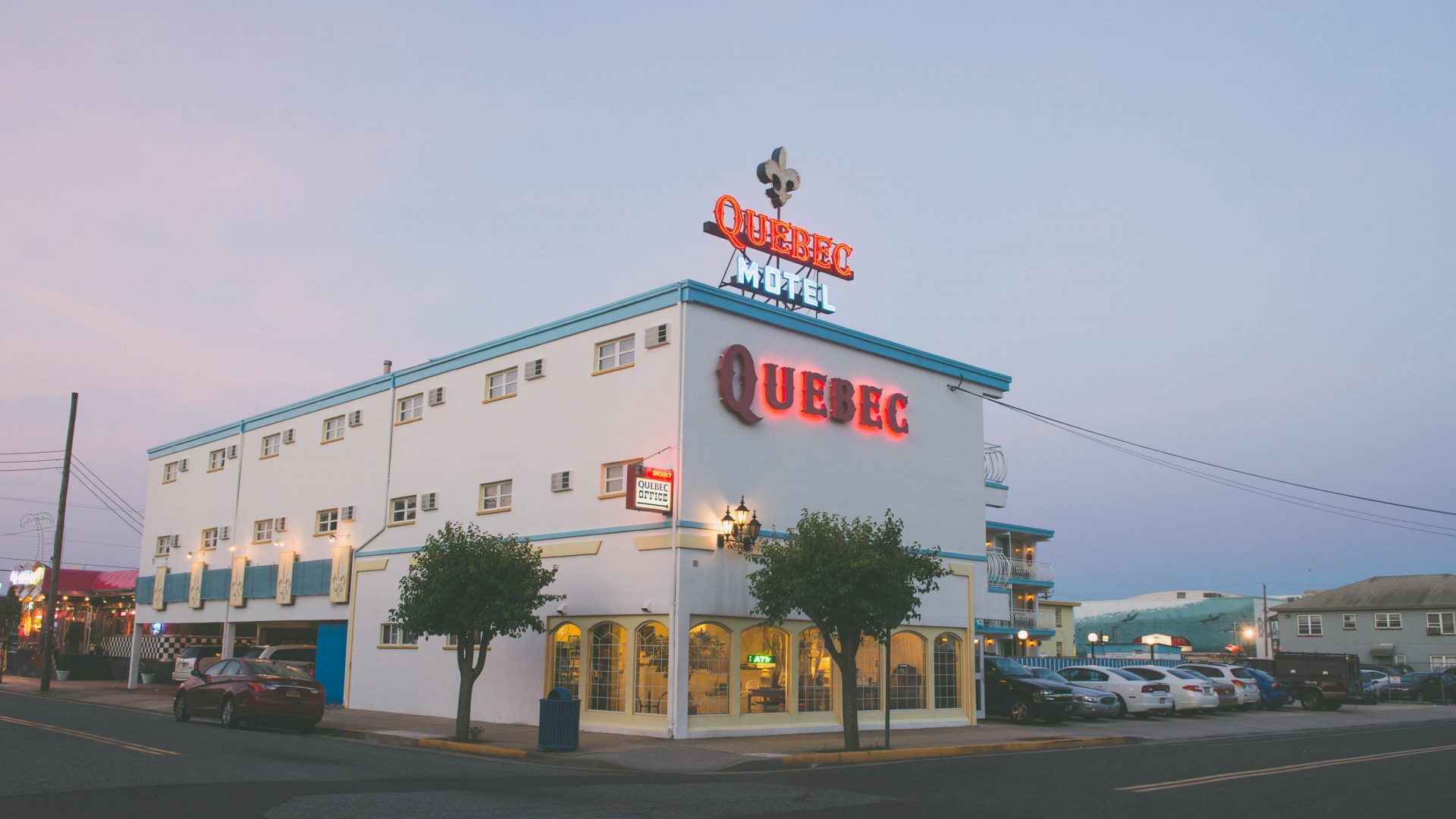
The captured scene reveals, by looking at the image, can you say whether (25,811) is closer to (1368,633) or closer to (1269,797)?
(1269,797)

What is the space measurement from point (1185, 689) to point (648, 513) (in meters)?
19.1

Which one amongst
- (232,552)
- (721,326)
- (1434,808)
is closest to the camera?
(1434,808)

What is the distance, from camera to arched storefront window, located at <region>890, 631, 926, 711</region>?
87.4ft

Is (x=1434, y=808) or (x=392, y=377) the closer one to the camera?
(x=1434, y=808)

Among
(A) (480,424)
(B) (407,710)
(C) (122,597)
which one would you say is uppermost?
(A) (480,424)

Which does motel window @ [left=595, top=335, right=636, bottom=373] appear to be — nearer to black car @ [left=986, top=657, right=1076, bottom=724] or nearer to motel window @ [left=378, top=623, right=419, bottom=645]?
motel window @ [left=378, top=623, right=419, bottom=645]

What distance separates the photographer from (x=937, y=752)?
68.1 ft

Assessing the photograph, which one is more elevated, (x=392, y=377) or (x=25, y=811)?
(x=392, y=377)

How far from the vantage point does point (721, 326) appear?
24.4 metres

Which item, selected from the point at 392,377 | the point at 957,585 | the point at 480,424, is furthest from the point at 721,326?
the point at 392,377

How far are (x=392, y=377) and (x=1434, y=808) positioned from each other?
1076 inches

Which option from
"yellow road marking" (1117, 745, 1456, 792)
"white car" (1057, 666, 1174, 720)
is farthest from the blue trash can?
"white car" (1057, 666, 1174, 720)

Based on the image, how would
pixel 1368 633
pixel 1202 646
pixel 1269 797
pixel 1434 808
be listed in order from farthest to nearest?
pixel 1202 646, pixel 1368 633, pixel 1269 797, pixel 1434 808

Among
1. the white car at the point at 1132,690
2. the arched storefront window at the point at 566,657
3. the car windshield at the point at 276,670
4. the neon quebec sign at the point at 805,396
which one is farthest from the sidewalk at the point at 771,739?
the neon quebec sign at the point at 805,396
